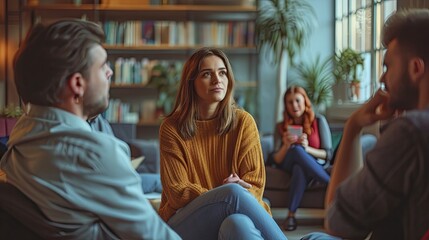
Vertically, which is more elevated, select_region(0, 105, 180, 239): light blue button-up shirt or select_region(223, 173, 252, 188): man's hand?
select_region(0, 105, 180, 239): light blue button-up shirt

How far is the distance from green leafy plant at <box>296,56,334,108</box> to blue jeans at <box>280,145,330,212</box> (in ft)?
7.25

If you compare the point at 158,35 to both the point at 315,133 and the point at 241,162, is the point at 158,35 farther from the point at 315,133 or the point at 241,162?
the point at 241,162

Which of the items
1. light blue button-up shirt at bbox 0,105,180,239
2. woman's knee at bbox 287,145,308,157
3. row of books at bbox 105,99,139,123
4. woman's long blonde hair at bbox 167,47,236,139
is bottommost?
woman's knee at bbox 287,145,308,157

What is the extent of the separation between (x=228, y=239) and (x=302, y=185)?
326 centimetres

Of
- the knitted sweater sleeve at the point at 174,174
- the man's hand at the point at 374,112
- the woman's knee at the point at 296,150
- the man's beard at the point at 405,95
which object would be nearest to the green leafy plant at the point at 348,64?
the woman's knee at the point at 296,150

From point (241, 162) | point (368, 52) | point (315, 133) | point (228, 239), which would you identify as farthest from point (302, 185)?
point (228, 239)

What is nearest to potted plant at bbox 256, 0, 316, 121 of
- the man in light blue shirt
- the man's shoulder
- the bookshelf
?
the bookshelf

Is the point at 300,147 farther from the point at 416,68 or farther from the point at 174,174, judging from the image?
the point at 416,68

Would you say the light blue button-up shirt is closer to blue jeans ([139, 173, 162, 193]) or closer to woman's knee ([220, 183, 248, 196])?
woman's knee ([220, 183, 248, 196])

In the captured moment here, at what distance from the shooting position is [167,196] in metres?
2.48

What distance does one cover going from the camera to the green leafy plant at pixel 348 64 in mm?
7008

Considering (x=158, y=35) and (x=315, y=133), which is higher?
(x=158, y=35)

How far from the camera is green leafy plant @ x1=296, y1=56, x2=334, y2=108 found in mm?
7488

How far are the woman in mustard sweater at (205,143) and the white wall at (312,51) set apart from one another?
219 inches
